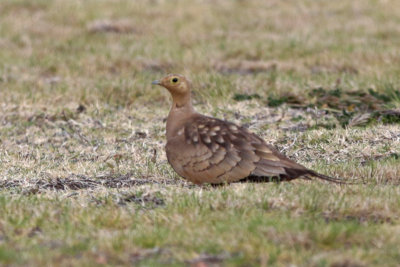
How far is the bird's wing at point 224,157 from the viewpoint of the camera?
6551 mm

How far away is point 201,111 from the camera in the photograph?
38.3ft

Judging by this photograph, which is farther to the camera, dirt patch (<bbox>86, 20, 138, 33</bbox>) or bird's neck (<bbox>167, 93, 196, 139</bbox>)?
→ dirt patch (<bbox>86, 20, 138, 33</bbox>)

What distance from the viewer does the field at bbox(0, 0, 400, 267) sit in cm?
510

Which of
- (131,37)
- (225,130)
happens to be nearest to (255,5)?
(131,37)

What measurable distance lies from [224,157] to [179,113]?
906 millimetres

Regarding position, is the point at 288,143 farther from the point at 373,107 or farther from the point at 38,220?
the point at 38,220

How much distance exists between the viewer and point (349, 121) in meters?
10.4

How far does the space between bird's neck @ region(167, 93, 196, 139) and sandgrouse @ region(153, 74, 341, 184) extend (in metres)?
0.13

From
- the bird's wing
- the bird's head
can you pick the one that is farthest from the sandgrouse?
the bird's head

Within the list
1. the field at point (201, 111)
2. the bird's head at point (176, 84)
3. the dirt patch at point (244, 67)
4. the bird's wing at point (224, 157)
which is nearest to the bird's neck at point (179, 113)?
the bird's head at point (176, 84)

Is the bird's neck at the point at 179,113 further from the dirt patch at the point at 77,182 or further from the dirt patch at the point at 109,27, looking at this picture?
the dirt patch at the point at 109,27

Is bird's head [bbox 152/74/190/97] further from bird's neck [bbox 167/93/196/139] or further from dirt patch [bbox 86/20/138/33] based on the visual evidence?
dirt patch [bbox 86/20/138/33]

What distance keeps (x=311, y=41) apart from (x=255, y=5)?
559 centimetres

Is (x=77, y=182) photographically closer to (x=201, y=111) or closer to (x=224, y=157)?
(x=224, y=157)
